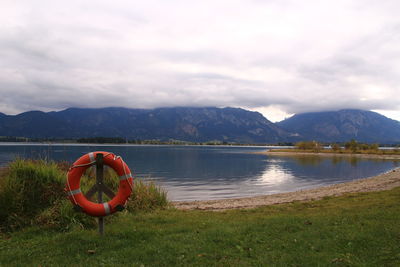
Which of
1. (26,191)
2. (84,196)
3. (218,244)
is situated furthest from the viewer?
(26,191)

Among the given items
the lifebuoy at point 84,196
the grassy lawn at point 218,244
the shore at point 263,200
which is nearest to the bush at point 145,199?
the grassy lawn at point 218,244

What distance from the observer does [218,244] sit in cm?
574

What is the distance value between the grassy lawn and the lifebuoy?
1.96 feet

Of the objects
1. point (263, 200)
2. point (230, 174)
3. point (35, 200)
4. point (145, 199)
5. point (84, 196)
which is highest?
point (84, 196)

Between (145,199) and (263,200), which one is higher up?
(145,199)

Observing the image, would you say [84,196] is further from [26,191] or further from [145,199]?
[145,199]

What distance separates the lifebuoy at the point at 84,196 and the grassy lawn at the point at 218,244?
598 millimetres

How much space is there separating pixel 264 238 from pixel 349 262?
69.7 inches

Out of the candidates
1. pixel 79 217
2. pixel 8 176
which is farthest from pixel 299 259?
pixel 8 176

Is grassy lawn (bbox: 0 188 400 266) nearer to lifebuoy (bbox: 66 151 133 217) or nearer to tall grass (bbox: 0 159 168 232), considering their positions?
tall grass (bbox: 0 159 168 232)

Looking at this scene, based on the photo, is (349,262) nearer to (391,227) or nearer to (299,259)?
(299,259)

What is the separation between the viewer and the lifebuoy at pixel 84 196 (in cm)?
610

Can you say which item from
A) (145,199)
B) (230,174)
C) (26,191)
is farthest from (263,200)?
(230,174)

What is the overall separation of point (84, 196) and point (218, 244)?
304 cm
